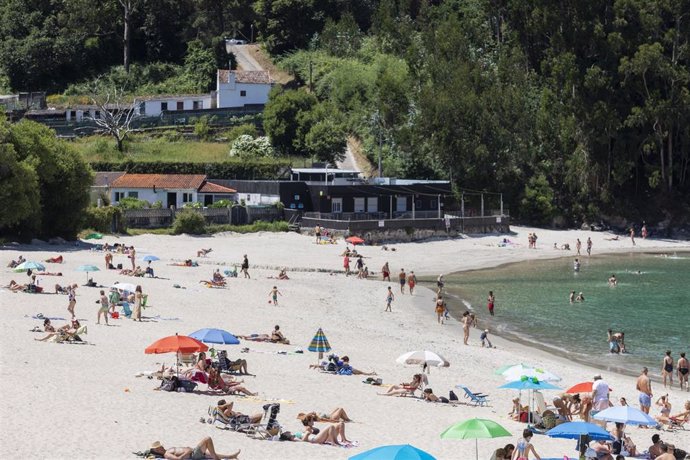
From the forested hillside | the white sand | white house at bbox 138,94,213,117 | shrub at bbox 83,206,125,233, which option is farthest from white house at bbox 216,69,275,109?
the white sand

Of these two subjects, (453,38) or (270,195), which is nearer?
(270,195)

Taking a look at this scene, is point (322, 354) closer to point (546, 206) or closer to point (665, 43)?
point (546, 206)

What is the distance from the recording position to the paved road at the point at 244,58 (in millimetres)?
96312

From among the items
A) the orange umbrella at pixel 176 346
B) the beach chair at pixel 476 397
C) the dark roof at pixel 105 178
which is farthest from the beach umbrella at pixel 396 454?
the dark roof at pixel 105 178

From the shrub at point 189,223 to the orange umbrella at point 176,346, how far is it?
36172mm

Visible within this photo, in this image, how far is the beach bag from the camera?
77.6ft

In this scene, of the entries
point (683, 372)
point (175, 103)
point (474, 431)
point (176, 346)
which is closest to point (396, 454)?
point (474, 431)

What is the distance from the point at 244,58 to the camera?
3841 inches

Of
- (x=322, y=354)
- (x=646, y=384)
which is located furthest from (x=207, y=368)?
(x=646, y=384)

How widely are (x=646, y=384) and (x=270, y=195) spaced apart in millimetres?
43607

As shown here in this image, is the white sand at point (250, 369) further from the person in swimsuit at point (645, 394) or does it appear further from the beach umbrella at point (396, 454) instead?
the beach umbrella at point (396, 454)

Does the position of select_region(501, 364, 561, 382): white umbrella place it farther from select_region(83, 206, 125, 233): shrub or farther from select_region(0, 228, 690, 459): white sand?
select_region(83, 206, 125, 233): shrub

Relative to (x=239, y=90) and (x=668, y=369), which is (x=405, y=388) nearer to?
(x=668, y=369)

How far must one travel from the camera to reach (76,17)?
318 ft
